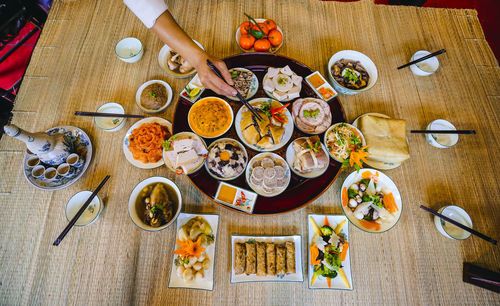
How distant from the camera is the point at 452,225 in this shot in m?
2.02

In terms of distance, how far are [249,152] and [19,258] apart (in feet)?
7.24

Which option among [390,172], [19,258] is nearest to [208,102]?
[390,172]

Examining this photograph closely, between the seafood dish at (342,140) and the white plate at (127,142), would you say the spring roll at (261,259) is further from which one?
the white plate at (127,142)

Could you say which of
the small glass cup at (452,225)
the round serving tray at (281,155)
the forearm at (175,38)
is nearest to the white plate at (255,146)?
the round serving tray at (281,155)

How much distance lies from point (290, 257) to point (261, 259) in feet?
0.81

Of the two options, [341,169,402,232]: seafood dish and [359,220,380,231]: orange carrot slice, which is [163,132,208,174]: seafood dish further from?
[359,220,380,231]: orange carrot slice

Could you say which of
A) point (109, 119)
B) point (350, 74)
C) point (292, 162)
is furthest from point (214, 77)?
point (350, 74)

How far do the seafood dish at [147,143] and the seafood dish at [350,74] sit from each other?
1980 millimetres

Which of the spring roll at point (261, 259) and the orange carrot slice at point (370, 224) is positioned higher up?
the spring roll at point (261, 259)

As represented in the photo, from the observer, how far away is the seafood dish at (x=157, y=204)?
1879mm

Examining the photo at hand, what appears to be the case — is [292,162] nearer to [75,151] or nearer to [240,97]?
[240,97]

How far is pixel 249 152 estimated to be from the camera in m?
2.23

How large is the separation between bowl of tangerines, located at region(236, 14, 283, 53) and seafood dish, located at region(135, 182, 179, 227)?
1.83 metres

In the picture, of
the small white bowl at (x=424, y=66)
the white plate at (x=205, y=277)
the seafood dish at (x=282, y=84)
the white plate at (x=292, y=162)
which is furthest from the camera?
the small white bowl at (x=424, y=66)
